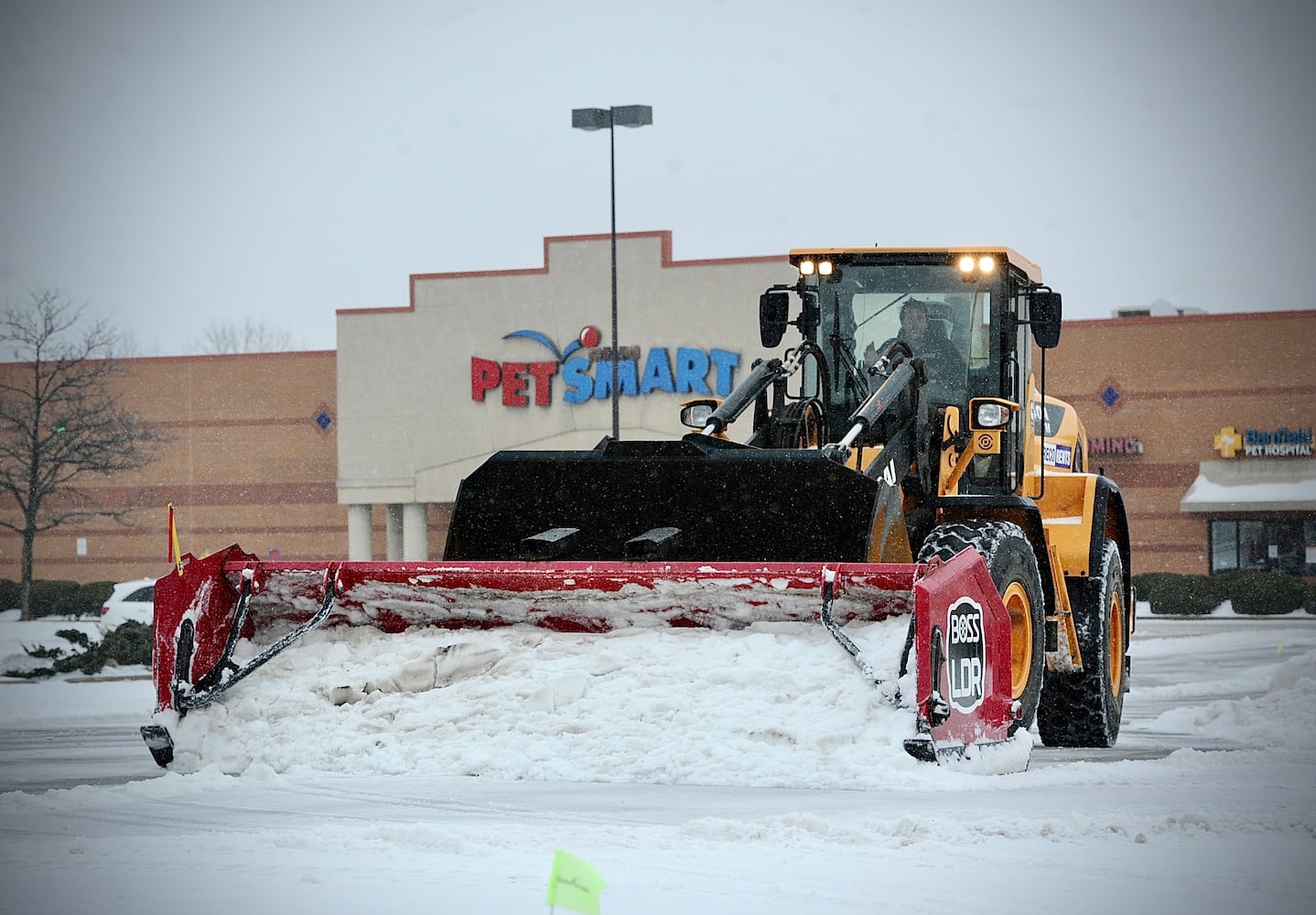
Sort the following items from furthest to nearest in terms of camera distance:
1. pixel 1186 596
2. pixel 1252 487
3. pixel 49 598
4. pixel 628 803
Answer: pixel 49 598 < pixel 1252 487 < pixel 1186 596 < pixel 628 803

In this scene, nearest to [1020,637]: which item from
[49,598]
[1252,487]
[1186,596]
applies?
[1186,596]

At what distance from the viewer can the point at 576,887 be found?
458cm

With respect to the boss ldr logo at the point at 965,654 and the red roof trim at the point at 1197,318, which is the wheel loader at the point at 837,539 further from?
the red roof trim at the point at 1197,318

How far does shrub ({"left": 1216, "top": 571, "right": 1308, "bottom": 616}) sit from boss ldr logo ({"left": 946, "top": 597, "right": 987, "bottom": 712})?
29397 millimetres

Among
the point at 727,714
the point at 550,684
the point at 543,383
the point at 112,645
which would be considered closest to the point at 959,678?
the point at 727,714

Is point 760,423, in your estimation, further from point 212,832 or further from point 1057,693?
point 212,832

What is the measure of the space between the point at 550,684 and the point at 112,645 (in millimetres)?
13050

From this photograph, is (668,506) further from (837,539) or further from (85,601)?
(85,601)

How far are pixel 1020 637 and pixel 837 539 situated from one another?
1.24 metres

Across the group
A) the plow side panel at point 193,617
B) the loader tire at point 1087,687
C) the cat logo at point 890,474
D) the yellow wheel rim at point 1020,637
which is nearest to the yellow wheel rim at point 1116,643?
the loader tire at point 1087,687

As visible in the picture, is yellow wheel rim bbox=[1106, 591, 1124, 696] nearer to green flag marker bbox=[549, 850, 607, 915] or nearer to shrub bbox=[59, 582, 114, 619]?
green flag marker bbox=[549, 850, 607, 915]

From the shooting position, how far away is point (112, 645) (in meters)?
19.5

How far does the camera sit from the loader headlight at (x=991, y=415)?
9664mm

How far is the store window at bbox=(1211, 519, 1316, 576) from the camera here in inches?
1672
